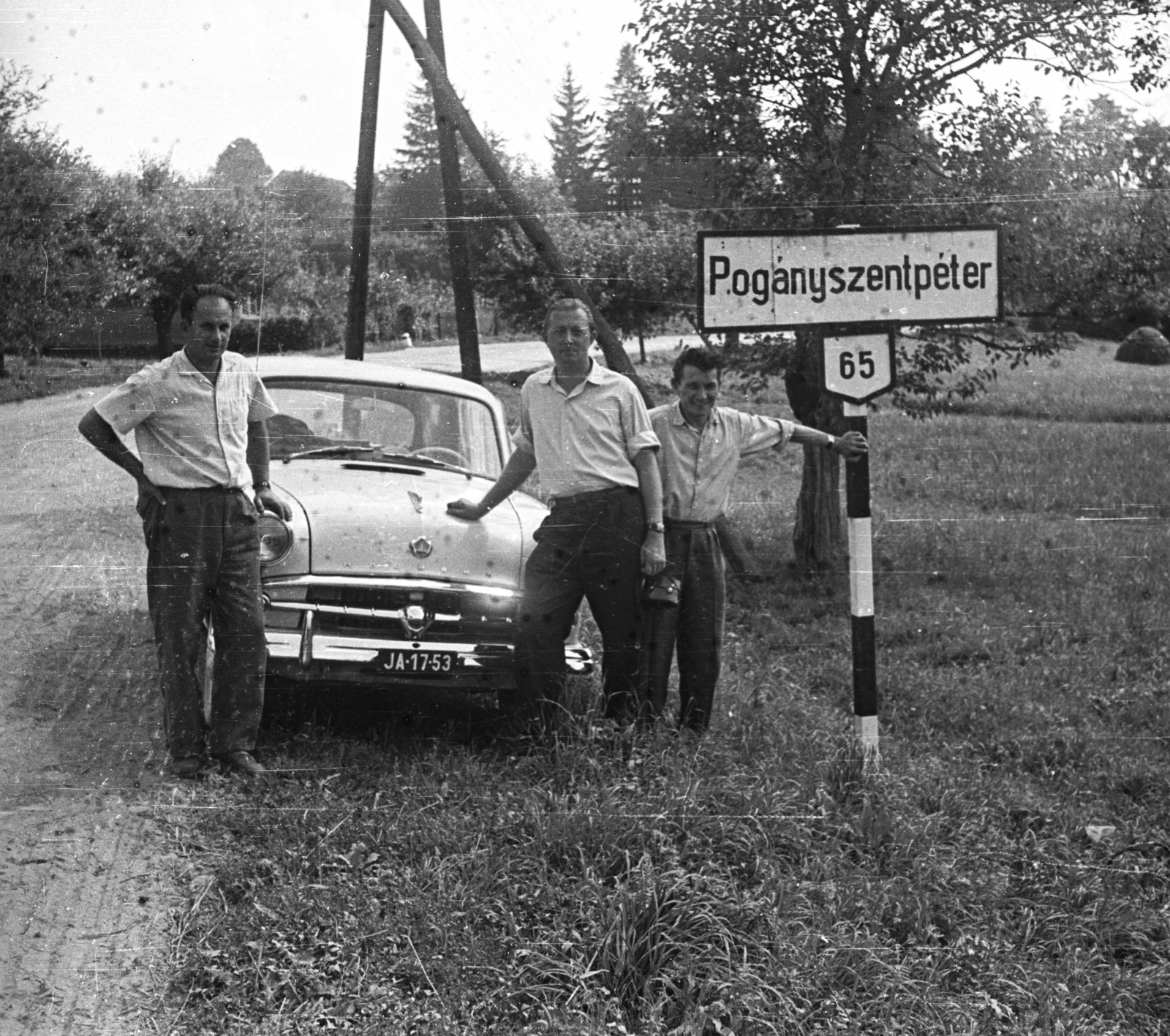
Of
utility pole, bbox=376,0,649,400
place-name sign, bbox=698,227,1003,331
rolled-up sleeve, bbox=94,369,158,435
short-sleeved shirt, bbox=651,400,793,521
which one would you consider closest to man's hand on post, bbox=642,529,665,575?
short-sleeved shirt, bbox=651,400,793,521

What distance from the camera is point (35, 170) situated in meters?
3.96

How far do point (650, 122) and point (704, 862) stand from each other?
109 inches

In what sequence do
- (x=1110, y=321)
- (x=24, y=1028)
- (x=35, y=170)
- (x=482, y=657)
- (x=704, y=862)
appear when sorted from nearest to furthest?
(x=24, y=1028) → (x=704, y=862) → (x=35, y=170) → (x=482, y=657) → (x=1110, y=321)

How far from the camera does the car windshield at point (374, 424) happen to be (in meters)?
5.05

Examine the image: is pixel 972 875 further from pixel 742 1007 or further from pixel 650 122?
pixel 650 122

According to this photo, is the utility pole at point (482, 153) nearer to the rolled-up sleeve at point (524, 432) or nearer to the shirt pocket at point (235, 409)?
the rolled-up sleeve at point (524, 432)

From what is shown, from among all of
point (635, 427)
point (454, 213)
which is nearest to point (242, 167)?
point (454, 213)

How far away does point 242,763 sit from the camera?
4.25m

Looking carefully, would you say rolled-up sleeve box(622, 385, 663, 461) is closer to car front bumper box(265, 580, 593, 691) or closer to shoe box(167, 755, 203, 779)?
car front bumper box(265, 580, 593, 691)

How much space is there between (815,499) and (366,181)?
2.30 m

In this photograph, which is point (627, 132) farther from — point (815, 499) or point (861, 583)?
point (861, 583)

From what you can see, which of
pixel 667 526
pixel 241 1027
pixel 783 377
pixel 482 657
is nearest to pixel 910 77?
pixel 783 377

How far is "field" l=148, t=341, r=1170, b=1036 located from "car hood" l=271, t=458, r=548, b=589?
0.60 meters

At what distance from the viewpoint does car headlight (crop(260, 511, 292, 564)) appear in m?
4.49
